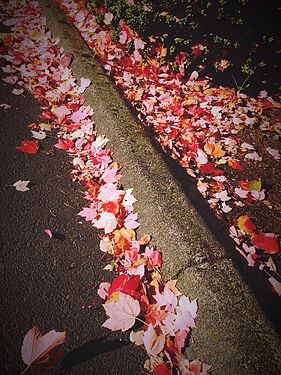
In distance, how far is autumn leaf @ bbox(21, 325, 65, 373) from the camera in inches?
58.9

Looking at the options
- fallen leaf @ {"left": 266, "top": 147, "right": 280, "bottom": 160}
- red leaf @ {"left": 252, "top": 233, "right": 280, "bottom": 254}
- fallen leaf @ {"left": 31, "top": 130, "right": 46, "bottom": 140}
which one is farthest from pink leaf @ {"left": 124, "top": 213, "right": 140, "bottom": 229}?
fallen leaf @ {"left": 266, "top": 147, "right": 280, "bottom": 160}

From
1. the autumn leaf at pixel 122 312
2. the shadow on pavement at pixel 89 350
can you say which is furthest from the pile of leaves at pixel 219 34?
the shadow on pavement at pixel 89 350

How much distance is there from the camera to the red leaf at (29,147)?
2732 millimetres

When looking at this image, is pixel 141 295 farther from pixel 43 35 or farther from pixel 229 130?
pixel 43 35

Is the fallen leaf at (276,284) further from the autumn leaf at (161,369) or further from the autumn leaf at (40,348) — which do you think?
the autumn leaf at (40,348)

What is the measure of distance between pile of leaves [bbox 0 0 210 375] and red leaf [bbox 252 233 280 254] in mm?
864

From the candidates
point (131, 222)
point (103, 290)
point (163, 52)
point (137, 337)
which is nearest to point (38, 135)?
point (131, 222)

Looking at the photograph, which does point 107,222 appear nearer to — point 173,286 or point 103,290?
point 103,290

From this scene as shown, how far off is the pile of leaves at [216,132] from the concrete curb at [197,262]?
44 cm

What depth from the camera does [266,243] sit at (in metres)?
2.16

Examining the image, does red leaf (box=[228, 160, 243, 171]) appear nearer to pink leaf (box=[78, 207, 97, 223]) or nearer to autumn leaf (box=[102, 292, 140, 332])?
pink leaf (box=[78, 207, 97, 223])

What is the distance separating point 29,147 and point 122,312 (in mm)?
1942

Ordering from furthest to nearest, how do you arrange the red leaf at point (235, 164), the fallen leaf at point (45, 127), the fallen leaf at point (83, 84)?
1. the fallen leaf at point (83, 84)
2. the fallen leaf at point (45, 127)
3. the red leaf at point (235, 164)

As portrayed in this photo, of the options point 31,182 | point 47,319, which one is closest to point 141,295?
point 47,319
